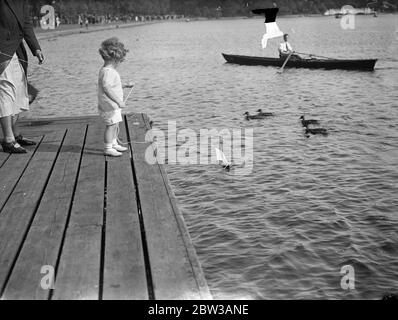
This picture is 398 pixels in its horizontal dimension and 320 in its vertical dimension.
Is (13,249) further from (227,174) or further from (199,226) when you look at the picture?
(227,174)

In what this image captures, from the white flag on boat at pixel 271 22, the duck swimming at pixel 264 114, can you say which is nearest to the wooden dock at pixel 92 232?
the white flag on boat at pixel 271 22

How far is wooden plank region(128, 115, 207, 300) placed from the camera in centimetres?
385

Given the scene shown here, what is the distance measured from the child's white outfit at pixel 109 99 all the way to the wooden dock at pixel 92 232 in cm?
29

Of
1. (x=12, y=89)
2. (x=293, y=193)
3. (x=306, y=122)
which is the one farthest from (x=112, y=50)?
(x=306, y=122)

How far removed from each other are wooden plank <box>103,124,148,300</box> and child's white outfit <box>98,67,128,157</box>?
1148mm

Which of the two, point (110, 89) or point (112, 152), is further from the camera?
point (112, 152)

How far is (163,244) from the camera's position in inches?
180

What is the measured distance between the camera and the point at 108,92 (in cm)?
763

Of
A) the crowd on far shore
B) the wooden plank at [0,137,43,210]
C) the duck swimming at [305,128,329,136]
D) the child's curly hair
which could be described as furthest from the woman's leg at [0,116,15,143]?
the crowd on far shore

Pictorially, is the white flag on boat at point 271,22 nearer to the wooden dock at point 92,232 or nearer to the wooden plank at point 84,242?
the wooden dock at point 92,232

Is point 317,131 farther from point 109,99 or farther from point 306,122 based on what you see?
point 109,99

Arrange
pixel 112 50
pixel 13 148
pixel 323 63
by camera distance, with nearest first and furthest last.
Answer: pixel 112 50
pixel 13 148
pixel 323 63

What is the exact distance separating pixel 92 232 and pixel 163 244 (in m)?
0.82

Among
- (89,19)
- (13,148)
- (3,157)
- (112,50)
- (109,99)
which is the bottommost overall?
(3,157)
